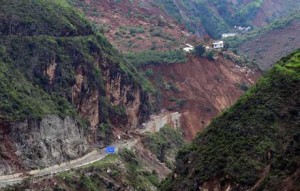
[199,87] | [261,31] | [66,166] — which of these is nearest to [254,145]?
[66,166]

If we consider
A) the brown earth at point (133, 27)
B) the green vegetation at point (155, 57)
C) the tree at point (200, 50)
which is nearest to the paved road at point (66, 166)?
the green vegetation at point (155, 57)

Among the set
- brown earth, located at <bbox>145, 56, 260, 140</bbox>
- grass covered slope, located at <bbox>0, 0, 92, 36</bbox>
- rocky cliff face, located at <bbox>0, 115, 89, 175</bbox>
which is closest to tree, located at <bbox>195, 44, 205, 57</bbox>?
brown earth, located at <bbox>145, 56, 260, 140</bbox>

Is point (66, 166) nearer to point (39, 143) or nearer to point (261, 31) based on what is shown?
point (39, 143)

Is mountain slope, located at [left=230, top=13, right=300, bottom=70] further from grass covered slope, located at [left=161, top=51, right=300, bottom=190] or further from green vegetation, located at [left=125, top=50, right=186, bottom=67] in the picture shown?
grass covered slope, located at [left=161, top=51, right=300, bottom=190]

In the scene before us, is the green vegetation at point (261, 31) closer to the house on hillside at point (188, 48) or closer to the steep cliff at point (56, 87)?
the house on hillside at point (188, 48)

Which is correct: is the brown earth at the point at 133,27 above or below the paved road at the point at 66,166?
below
